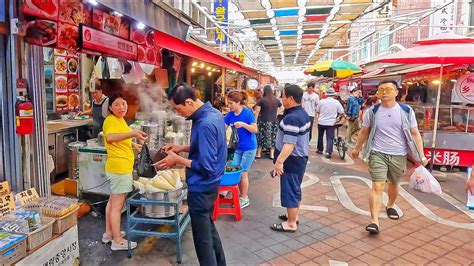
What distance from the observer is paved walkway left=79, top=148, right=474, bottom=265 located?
148 inches

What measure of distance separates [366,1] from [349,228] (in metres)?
10.6

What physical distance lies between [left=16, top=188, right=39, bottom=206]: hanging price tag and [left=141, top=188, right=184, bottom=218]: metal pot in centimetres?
115

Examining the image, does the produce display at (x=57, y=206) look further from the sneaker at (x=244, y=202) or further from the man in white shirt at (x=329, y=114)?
the man in white shirt at (x=329, y=114)

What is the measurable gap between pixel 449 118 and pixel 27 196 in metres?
9.00

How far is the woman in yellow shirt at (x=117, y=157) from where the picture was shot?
3.70 meters

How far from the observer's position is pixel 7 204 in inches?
116

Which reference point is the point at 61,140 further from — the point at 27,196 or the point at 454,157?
the point at 454,157

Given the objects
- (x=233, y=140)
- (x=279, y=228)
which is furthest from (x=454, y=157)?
(x=233, y=140)

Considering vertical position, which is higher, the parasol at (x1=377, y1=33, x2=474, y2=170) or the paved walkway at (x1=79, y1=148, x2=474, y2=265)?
the parasol at (x1=377, y1=33, x2=474, y2=170)

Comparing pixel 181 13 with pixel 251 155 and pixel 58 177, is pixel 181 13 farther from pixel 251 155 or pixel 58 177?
pixel 58 177

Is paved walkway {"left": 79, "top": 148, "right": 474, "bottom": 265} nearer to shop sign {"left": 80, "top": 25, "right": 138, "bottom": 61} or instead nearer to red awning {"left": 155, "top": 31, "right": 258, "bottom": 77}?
shop sign {"left": 80, "top": 25, "right": 138, "bottom": 61}

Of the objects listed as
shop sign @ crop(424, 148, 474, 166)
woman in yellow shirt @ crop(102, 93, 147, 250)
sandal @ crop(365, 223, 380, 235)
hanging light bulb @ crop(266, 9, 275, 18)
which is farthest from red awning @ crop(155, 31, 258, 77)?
hanging light bulb @ crop(266, 9, 275, 18)

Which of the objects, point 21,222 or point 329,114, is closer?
point 21,222

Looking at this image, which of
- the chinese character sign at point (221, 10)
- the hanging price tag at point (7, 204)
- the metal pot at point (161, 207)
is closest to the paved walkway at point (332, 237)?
the metal pot at point (161, 207)
